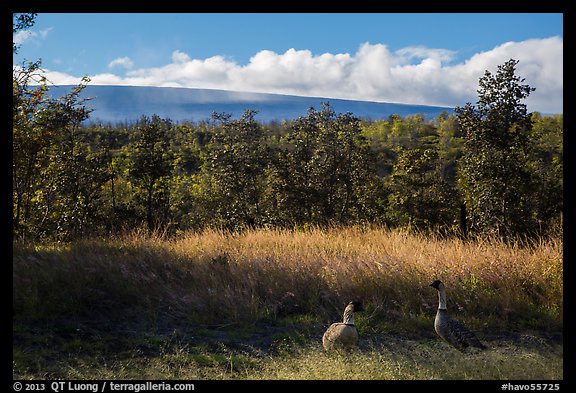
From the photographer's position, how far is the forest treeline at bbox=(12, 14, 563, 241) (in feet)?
50.9

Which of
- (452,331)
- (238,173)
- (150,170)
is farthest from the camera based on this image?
(238,173)

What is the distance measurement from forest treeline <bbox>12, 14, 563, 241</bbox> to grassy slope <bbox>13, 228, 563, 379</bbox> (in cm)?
560

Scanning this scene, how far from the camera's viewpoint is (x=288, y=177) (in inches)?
952

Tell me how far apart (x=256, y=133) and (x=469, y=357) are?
21.7 metres

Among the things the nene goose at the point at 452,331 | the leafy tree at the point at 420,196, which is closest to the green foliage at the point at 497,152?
the leafy tree at the point at 420,196

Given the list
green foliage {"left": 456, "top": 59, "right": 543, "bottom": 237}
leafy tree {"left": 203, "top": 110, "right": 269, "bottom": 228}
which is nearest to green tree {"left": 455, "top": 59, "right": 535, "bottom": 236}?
green foliage {"left": 456, "top": 59, "right": 543, "bottom": 237}

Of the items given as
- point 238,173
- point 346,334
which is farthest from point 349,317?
point 238,173

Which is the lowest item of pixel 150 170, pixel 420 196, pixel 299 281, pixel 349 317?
pixel 420 196

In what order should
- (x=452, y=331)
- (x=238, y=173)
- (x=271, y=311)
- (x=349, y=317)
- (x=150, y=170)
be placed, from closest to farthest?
(x=349, y=317), (x=452, y=331), (x=271, y=311), (x=150, y=170), (x=238, y=173)

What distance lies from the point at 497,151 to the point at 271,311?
12915 millimetres

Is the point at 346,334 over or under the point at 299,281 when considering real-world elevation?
over

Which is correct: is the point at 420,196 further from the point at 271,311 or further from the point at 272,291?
the point at 271,311

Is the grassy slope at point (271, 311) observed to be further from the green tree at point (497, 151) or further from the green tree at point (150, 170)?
the green tree at point (150, 170)
